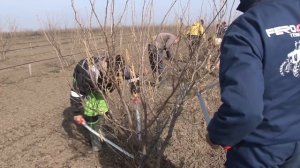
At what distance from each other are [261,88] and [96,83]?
200cm

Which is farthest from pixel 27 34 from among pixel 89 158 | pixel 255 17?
pixel 255 17

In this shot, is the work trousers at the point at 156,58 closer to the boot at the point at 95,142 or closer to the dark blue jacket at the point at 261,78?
the boot at the point at 95,142

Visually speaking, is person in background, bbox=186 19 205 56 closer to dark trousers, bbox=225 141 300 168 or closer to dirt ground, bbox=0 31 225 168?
dirt ground, bbox=0 31 225 168

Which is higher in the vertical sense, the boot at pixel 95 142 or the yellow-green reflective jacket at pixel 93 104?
the yellow-green reflective jacket at pixel 93 104

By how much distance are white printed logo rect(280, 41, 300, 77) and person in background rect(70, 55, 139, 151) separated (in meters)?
1.76

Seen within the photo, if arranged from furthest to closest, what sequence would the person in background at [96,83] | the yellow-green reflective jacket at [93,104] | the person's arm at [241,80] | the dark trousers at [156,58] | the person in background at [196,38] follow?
the yellow-green reflective jacket at [93,104]
the dark trousers at [156,58]
the person in background at [96,83]
the person in background at [196,38]
the person's arm at [241,80]

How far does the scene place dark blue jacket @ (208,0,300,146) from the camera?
1.49 m

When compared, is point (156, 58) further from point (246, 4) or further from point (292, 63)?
point (292, 63)

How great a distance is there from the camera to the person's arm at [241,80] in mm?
1479

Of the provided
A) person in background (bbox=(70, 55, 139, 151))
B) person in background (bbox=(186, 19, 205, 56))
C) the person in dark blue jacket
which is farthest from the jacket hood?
person in background (bbox=(70, 55, 139, 151))

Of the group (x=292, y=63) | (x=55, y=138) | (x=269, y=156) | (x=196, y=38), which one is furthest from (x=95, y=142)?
(x=292, y=63)

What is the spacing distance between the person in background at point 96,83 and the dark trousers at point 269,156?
167 centimetres

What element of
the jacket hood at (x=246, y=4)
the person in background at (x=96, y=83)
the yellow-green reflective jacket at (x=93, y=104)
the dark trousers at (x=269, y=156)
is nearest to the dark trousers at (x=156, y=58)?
the person in background at (x=96, y=83)

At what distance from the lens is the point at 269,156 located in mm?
1639
